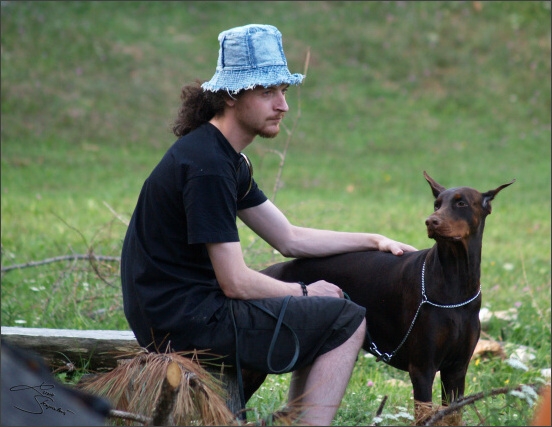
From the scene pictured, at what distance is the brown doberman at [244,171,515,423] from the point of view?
407 cm

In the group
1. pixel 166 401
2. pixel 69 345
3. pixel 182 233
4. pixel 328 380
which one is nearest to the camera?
pixel 166 401

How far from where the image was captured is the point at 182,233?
12.5ft

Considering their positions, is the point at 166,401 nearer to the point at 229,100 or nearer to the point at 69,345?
the point at 229,100

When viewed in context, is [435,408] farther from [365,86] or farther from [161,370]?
[365,86]

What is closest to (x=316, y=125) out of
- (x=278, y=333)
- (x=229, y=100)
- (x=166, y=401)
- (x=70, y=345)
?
(x=70, y=345)

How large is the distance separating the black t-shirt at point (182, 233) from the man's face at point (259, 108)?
14 centimetres

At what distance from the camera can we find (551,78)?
1947 cm

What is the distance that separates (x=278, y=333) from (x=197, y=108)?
110cm

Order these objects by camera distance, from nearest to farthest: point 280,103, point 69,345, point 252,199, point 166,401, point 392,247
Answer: point 166,401 → point 280,103 → point 252,199 → point 392,247 → point 69,345

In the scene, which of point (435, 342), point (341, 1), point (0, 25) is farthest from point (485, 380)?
point (341, 1)

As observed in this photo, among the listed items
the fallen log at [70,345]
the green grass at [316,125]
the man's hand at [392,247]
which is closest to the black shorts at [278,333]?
the man's hand at [392,247]

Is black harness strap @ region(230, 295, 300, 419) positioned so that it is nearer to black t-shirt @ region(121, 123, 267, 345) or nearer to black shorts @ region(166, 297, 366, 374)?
black shorts @ region(166, 297, 366, 374)

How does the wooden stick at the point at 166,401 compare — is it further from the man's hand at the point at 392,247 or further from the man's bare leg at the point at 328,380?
the man's hand at the point at 392,247

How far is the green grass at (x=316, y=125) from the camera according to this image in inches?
354
